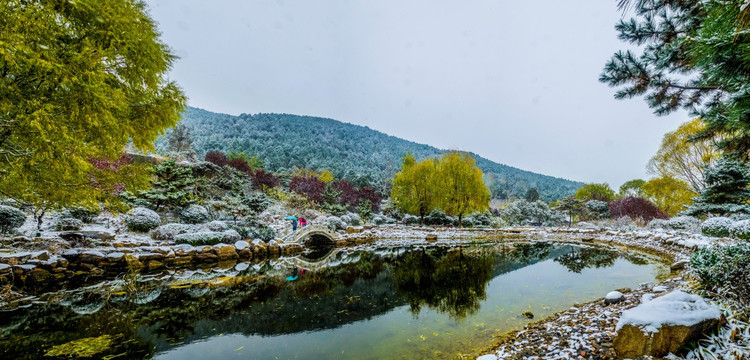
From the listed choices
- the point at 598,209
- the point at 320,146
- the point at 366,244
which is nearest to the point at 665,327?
the point at 366,244

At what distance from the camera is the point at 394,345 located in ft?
13.9

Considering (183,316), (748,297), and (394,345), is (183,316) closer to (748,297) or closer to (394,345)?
(394,345)

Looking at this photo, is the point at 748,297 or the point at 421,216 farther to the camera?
the point at 421,216

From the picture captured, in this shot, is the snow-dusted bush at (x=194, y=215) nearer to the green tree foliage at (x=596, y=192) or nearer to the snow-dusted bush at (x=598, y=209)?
the snow-dusted bush at (x=598, y=209)

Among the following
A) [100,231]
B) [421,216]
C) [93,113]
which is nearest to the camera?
[93,113]

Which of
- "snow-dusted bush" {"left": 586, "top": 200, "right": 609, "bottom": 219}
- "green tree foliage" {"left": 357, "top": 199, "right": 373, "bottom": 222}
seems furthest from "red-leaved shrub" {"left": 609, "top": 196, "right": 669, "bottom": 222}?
"green tree foliage" {"left": 357, "top": 199, "right": 373, "bottom": 222}

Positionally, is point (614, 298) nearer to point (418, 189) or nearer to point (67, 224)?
point (67, 224)

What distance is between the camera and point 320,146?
62.8 metres

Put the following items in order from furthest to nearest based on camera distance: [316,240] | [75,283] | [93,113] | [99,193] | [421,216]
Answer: [421,216]
[316,240]
[75,283]
[99,193]
[93,113]

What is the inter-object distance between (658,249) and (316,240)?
16.2m

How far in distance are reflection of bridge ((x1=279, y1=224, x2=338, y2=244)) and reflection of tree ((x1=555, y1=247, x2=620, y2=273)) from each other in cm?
1140

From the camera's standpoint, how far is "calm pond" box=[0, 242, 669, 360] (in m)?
4.09

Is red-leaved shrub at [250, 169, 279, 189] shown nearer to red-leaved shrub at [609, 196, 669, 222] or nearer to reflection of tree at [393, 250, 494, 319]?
reflection of tree at [393, 250, 494, 319]

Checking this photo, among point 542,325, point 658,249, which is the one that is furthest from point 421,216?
point 542,325
